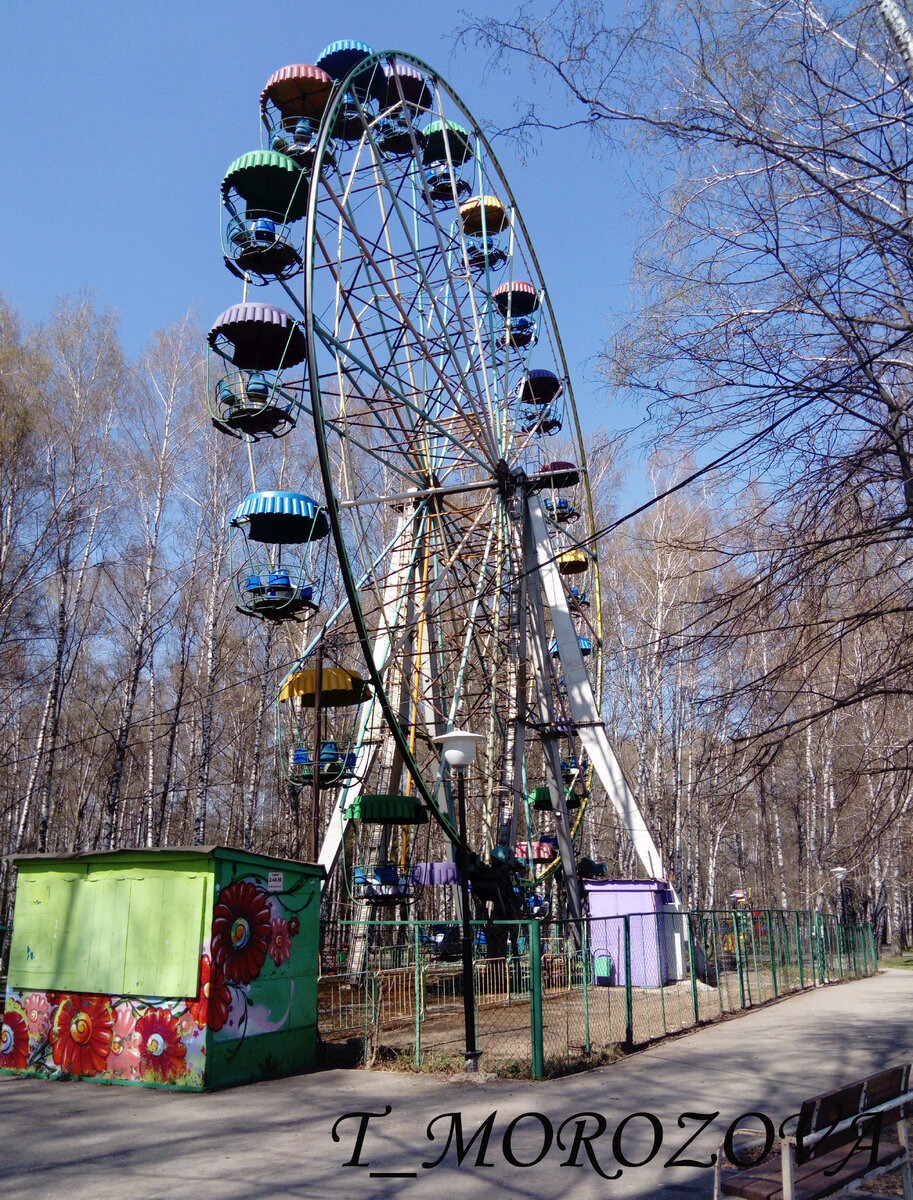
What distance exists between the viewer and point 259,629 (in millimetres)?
29531

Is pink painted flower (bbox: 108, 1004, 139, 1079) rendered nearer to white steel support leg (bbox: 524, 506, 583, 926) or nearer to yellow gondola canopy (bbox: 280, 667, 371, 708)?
yellow gondola canopy (bbox: 280, 667, 371, 708)

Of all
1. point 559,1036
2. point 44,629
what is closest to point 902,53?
point 559,1036

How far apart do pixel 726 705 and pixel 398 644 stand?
37.1ft

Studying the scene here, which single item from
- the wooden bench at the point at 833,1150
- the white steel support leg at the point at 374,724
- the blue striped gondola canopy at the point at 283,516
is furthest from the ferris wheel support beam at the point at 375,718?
the wooden bench at the point at 833,1150

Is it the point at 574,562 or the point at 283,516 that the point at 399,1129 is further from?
the point at 574,562

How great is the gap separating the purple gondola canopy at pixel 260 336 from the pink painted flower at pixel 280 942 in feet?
25.4

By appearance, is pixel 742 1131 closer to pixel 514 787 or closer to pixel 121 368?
pixel 514 787

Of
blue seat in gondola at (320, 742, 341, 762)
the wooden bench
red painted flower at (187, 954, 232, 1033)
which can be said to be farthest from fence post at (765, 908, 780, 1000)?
the wooden bench

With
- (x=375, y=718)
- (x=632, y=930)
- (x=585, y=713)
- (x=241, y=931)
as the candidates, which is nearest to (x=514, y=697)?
(x=585, y=713)

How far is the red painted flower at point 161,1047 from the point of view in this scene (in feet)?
27.3

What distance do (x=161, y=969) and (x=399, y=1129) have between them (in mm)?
2879

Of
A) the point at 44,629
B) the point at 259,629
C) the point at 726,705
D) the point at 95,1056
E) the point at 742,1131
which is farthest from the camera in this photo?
the point at 259,629

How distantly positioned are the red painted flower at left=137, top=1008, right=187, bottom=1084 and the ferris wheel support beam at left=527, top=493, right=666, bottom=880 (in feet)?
31.5

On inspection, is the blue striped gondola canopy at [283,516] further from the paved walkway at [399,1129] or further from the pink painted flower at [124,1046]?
the paved walkway at [399,1129]
